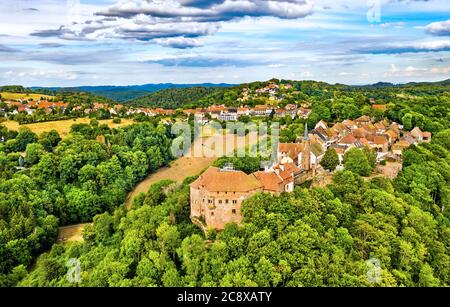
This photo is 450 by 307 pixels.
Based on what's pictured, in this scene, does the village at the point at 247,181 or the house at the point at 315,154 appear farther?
the house at the point at 315,154

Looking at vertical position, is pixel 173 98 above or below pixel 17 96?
below

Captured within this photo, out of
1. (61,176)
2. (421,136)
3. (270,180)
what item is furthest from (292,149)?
(61,176)

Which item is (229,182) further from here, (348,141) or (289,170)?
(348,141)

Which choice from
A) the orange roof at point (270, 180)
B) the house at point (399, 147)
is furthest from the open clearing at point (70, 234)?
the house at point (399, 147)

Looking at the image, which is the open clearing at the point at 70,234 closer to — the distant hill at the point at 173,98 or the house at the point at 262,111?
the house at the point at 262,111

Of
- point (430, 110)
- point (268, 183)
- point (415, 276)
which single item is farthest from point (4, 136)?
point (430, 110)

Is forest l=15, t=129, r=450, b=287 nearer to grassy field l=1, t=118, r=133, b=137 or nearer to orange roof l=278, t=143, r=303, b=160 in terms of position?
orange roof l=278, t=143, r=303, b=160

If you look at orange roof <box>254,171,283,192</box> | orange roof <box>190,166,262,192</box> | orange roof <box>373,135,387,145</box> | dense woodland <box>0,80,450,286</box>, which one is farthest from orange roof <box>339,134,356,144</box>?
orange roof <box>190,166,262,192</box>
